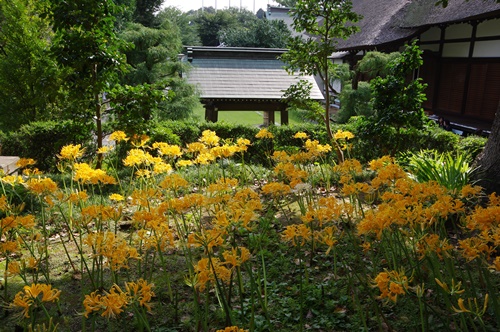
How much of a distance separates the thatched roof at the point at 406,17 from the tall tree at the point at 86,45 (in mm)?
9834

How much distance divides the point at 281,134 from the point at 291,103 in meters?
1.79

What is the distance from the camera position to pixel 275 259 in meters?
3.37

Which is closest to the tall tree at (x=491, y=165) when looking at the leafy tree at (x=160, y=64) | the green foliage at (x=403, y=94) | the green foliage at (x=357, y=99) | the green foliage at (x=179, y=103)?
the green foliage at (x=403, y=94)

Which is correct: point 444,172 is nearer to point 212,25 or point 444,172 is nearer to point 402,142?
point 402,142

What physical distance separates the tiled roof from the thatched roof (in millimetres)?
3268

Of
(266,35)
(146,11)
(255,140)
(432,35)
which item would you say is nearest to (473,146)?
(255,140)

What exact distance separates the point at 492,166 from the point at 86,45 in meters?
5.14

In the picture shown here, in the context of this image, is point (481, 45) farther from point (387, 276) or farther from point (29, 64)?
point (387, 276)

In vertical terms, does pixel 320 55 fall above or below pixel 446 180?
above

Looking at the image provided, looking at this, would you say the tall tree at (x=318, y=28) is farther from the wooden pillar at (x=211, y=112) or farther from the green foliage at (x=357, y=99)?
the green foliage at (x=357, y=99)

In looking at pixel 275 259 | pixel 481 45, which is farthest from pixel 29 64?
pixel 481 45

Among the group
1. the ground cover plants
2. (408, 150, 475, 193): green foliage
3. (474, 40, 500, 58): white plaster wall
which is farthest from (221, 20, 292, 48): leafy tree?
the ground cover plants

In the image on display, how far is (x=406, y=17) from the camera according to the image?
51.8 ft

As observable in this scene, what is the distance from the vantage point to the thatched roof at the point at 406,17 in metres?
11.4
